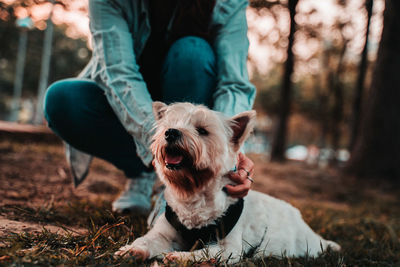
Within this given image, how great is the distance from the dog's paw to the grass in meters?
0.04

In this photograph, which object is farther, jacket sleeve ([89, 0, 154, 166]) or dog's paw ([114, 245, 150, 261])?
jacket sleeve ([89, 0, 154, 166])

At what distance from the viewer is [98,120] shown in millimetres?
3146

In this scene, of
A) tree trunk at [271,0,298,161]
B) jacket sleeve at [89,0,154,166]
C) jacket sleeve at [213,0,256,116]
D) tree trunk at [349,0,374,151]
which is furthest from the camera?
tree trunk at [349,0,374,151]

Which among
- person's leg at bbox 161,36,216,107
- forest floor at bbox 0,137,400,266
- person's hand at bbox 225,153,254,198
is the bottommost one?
forest floor at bbox 0,137,400,266

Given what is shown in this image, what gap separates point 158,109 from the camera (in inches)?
92.4

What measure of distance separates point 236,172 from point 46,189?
8.36ft

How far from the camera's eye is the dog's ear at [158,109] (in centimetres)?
231

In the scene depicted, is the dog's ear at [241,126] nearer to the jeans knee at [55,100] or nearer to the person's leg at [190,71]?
the person's leg at [190,71]

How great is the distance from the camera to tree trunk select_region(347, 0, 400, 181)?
24.9 ft

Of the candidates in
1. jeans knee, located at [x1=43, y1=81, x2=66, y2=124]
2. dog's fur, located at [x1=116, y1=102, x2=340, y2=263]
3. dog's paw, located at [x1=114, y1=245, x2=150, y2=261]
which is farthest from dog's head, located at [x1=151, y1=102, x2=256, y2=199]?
jeans knee, located at [x1=43, y1=81, x2=66, y2=124]

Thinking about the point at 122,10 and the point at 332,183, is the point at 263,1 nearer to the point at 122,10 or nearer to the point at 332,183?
the point at 332,183

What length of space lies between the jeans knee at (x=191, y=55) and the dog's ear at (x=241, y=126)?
0.72 meters

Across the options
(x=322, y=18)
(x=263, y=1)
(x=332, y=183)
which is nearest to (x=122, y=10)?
(x=332, y=183)

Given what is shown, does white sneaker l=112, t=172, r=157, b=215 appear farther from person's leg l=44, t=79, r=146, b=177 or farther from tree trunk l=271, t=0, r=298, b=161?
tree trunk l=271, t=0, r=298, b=161
